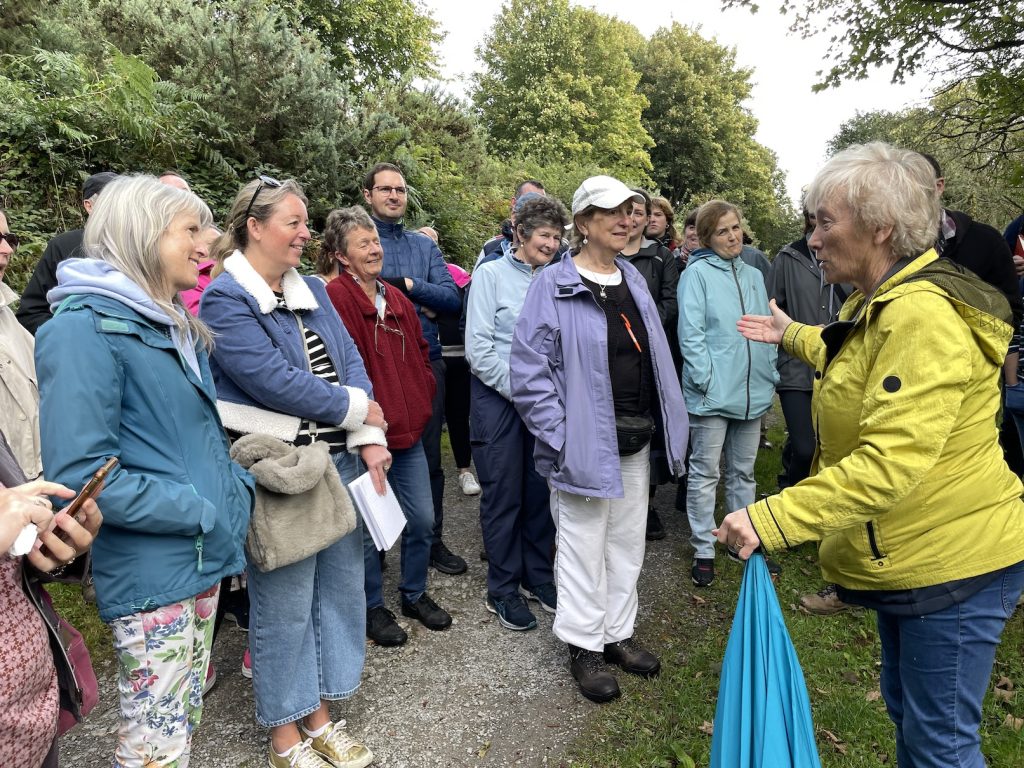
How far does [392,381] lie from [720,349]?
215cm

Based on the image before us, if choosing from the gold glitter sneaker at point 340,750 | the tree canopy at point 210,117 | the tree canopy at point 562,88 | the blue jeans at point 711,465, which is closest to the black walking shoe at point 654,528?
the blue jeans at point 711,465

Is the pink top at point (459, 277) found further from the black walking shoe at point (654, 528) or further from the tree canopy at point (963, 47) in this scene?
the tree canopy at point (963, 47)

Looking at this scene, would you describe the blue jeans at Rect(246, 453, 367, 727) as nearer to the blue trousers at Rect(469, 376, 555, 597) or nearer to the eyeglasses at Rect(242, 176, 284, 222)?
the eyeglasses at Rect(242, 176, 284, 222)

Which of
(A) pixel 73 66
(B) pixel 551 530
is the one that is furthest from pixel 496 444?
(A) pixel 73 66

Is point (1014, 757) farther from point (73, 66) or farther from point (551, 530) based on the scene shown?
point (73, 66)

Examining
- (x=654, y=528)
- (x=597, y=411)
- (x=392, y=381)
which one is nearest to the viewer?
(x=597, y=411)

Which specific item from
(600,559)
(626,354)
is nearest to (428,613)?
(600,559)

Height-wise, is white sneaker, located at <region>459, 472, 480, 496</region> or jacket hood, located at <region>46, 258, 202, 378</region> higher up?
jacket hood, located at <region>46, 258, 202, 378</region>

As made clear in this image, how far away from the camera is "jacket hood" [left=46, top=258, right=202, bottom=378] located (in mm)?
1873

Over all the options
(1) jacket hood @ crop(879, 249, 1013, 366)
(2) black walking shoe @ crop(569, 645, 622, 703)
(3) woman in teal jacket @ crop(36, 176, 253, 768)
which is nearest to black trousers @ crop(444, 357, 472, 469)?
(2) black walking shoe @ crop(569, 645, 622, 703)

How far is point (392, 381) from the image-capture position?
11.7 ft

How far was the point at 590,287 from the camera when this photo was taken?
325 cm

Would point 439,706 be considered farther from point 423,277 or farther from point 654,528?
point 423,277

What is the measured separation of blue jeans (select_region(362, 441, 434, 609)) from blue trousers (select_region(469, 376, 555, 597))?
374 millimetres
